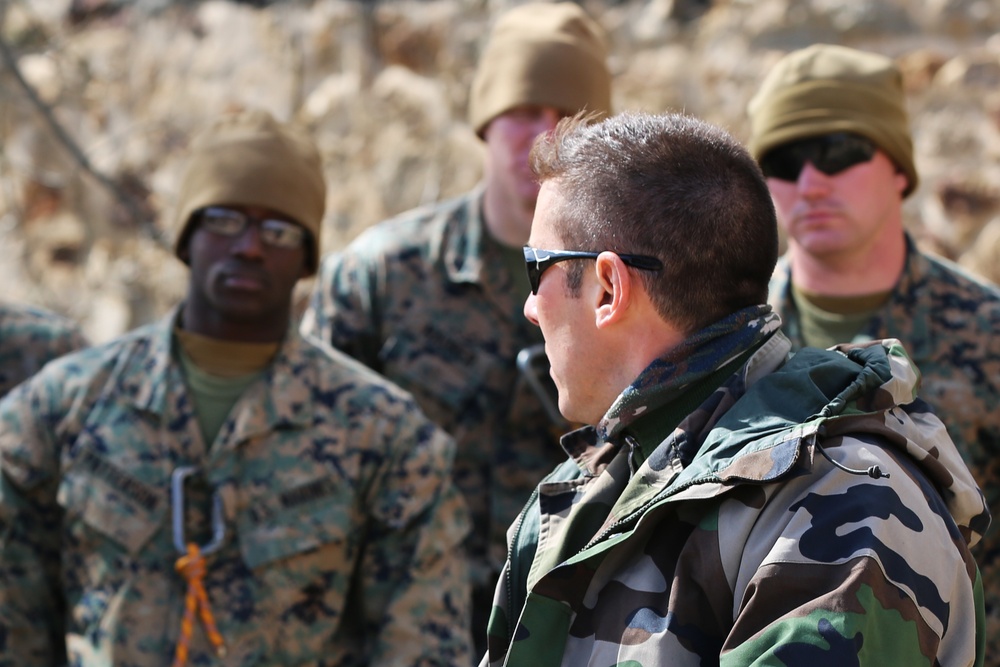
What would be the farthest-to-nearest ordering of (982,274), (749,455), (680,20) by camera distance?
(680,20), (982,274), (749,455)

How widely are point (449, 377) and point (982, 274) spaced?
7.20 feet

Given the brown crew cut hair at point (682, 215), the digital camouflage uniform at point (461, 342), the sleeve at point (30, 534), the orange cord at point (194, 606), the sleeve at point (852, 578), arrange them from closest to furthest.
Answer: the sleeve at point (852, 578) → the brown crew cut hair at point (682, 215) → the orange cord at point (194, 606) → the sleeve at point (30, 534) → the digital camouflage uniform at point (461, 342)

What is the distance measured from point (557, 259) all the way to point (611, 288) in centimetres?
11

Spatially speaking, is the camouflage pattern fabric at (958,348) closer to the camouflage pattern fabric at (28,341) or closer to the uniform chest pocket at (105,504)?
the uniform chest pocket at (105,504)

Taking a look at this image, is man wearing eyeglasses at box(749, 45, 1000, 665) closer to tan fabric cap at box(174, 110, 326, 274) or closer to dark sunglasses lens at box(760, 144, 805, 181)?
dark sunglasses lens at box(760, 144, 805, 181)

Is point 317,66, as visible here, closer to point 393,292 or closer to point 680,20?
point 680,20

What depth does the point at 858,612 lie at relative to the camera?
148cm

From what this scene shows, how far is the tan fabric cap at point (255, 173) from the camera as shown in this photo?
3645 millimetres

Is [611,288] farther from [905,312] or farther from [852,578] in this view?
[905,312]

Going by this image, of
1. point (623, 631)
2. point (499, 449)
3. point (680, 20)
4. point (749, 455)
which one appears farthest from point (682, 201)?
point (680, 20)

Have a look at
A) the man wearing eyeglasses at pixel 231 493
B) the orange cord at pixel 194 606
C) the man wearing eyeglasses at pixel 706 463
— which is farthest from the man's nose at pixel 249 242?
the man wearing eyeglasses at pixel 706 463

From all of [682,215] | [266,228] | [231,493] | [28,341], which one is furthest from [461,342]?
[682,215]

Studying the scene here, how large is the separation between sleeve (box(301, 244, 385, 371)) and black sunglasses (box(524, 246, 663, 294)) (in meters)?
2.17

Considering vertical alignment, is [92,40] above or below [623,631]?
above
